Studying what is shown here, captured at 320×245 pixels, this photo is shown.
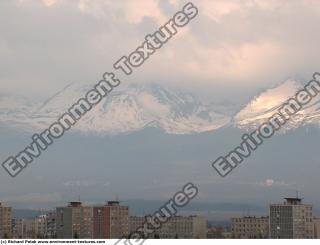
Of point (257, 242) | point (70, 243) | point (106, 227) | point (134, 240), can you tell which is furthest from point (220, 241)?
point (106, 227)

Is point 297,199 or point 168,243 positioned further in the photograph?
point 297,199

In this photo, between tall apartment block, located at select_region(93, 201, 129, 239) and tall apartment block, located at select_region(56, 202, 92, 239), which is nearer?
tall apartment block, located at select_region(93, 201, 129, 239)

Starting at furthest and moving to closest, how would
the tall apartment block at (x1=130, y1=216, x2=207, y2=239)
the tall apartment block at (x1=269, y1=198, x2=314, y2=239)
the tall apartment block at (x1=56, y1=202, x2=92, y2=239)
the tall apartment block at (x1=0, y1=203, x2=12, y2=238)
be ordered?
the tall apartment block at (x1=0, y1=203, x2=12, y2=238) < the tall apartment block at (x1=269, y1=198, x2=314, y2=239) < the tall apartment block at (x1=130, y1=216, x2=207, y2=239) < the tall apartment block at (x1=56, y1=202, x2=92, y2=239)

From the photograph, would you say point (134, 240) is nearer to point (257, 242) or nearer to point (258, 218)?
point (257, 242)

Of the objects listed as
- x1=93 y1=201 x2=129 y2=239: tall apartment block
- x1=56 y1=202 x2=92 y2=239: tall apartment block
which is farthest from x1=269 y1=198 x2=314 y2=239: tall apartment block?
x1=56 y1=202 x2=92 y2=239: tall apartment block

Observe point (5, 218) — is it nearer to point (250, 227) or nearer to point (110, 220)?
point (110, 220)

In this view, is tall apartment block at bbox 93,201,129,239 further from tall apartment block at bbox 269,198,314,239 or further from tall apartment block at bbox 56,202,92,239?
tall apartment block at bbox 269,198,314,239

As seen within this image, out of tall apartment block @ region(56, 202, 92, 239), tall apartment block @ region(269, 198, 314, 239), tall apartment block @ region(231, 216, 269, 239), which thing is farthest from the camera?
tall apartment block @ region(231, 216, 269, 239)
